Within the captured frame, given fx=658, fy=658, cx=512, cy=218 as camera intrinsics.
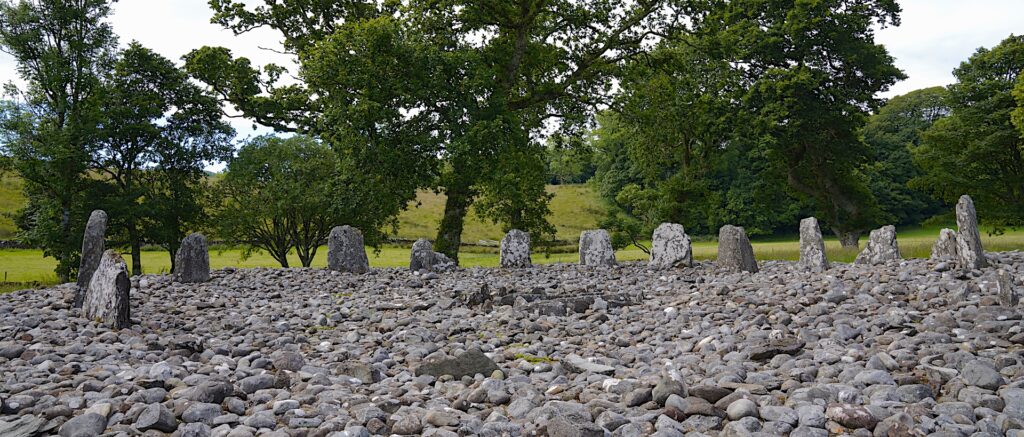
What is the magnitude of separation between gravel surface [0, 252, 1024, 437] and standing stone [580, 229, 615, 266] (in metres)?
Answer: 6.59

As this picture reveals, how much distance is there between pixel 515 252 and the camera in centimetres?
1939

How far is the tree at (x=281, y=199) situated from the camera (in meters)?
21.6

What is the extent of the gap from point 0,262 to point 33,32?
1296 cm

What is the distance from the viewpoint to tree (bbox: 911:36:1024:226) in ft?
86.5

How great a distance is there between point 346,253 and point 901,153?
156ft

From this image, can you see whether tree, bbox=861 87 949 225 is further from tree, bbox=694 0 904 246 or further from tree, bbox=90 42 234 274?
tree, bbox=90 42 234 274

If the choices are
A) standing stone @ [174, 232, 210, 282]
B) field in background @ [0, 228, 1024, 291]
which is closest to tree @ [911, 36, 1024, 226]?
field in background @ [0, 228, 1024, 291]

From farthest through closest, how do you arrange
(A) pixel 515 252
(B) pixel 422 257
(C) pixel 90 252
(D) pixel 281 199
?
(D) pixel 281 199 < (A) pixel 515 252 < (B) pixel 422 257 < (C) pixel 90 252

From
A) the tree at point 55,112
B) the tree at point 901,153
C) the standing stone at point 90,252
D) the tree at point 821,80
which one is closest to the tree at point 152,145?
the tree at point 55,112

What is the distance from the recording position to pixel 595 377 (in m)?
6.00

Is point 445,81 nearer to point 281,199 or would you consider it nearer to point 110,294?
point 281,199

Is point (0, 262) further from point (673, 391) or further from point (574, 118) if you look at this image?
point (673, 391)

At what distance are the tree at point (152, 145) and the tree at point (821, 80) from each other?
1919cm

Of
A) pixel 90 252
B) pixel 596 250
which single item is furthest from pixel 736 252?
pixel 90 252
